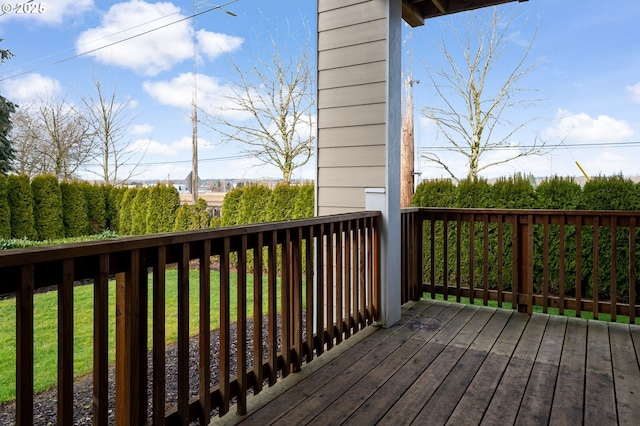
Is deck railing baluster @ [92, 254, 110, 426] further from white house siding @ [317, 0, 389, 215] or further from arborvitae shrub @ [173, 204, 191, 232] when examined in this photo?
arborvitae shrub @ [173, 204, 191, 232]

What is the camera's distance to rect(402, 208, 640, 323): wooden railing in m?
3.49

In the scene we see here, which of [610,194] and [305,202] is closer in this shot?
[610,194]

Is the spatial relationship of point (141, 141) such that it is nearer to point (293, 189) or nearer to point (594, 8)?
point (293, 189)

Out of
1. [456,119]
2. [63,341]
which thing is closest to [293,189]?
[456,119]

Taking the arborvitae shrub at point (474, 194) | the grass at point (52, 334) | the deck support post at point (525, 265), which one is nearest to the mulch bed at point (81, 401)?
the grass at point (52, 334)

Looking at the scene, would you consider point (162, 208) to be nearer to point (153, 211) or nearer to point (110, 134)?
point (153, 211)

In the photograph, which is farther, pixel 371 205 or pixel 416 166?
pixel 416 166

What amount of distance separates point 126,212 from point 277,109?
Answer: 4333mm

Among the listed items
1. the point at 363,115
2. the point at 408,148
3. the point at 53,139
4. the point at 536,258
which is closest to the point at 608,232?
the point at 536,258

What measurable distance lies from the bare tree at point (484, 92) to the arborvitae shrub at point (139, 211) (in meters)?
6.88

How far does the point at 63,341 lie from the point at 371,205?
245 centimetres

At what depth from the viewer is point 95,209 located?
9.84 meters

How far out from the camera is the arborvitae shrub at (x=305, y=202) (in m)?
6.70

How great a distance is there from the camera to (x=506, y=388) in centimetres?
226
